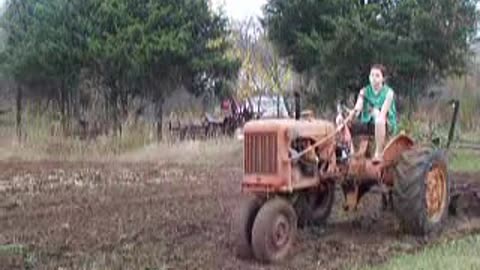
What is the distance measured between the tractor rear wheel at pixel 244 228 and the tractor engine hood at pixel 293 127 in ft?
2.21

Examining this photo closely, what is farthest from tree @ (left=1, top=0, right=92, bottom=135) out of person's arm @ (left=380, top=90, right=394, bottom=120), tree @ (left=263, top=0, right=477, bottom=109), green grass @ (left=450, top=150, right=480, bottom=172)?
person's arm @ (left=380, top=90, right=394, bottom=120)

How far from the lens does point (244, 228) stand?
711 cm

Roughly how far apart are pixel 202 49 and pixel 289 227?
525 inches

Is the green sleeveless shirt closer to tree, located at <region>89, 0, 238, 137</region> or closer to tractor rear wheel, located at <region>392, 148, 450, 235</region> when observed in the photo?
tractor rear wheel, located at <region>392, 148, 450, 235</region>

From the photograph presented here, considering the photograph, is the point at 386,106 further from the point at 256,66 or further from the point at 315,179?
the point at 256,66

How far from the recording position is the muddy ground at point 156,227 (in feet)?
22.9

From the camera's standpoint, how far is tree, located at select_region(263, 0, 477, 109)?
18.1m

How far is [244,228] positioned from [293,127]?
3.40 feet

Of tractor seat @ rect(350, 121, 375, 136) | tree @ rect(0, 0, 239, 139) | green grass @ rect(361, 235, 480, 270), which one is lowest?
green grass @ rect(361, 235, 480, 270)

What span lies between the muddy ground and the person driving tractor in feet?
3.38

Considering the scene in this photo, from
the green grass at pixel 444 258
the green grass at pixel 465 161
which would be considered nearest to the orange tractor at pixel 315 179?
the green grass at pixel 444 258

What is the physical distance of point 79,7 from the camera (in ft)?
65.7

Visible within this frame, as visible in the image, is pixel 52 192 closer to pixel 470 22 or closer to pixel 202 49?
pixel 202 49

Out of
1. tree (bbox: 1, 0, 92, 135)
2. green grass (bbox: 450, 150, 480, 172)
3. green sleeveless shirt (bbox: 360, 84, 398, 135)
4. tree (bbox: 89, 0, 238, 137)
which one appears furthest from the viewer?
tree (bbox: 1, 0, 92, 135)
